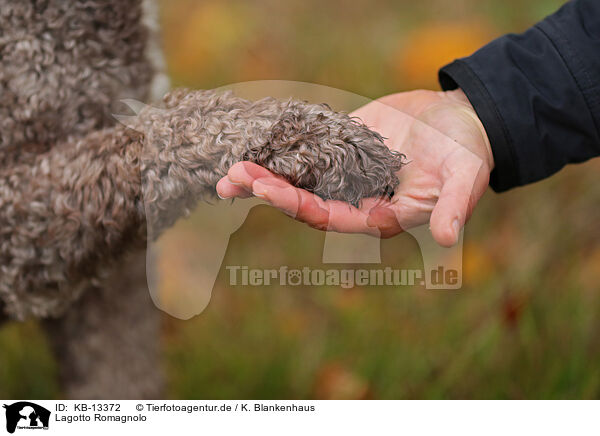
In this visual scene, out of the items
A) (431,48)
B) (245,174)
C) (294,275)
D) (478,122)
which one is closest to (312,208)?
(245,174)

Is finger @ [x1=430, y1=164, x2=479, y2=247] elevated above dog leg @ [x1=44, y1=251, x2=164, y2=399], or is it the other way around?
finger @ [x1=430, y1=164, x2=479, y2=247]

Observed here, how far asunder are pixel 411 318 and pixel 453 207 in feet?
4.17

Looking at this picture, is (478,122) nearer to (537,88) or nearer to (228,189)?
(537,88)

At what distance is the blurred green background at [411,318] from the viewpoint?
211 centimetres

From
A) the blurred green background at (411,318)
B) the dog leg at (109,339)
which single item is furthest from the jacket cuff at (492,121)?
the dog leg at (109,339)

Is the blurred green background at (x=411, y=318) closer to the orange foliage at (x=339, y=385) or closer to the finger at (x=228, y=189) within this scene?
the orange foliage at (x=339, y=385)

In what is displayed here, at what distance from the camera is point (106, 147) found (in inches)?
48.6

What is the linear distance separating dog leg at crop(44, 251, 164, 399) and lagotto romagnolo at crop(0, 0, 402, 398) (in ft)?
0.87

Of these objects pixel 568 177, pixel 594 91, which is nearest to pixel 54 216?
pixel 594 91

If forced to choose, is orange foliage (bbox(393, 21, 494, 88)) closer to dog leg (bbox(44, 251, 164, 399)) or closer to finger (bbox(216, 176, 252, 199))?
dog leg (bbox(44, 251, 164, 399))
